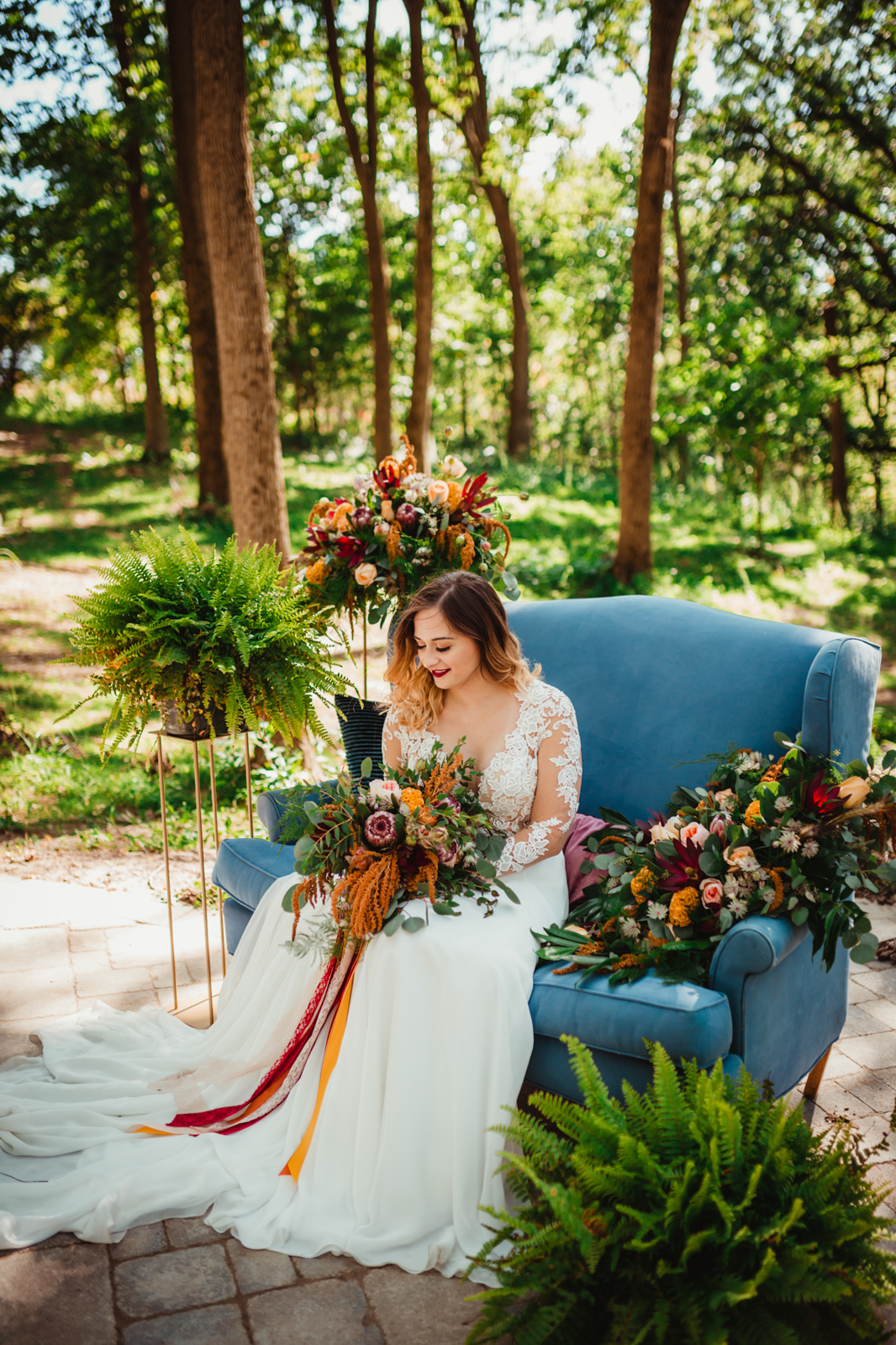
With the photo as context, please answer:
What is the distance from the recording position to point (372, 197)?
10.4 meters

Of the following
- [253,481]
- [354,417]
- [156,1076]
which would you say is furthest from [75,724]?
[354,417]

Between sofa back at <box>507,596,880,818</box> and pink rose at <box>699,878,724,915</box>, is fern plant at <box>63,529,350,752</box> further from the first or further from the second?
pink rose at <box>699,878,724,915</box>

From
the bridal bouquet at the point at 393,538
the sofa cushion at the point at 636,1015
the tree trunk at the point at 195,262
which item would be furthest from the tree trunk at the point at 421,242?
the sofa cushion at the point at 636,1015

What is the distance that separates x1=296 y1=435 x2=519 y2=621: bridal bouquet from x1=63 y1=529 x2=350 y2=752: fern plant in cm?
58

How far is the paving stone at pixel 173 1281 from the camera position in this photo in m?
2.18

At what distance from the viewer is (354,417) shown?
26281 millimetres

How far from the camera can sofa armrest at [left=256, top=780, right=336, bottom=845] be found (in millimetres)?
2613

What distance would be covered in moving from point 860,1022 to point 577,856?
1.39 meters

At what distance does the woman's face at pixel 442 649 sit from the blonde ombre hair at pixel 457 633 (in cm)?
2

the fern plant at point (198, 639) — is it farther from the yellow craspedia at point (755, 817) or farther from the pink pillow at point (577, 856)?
the yellow craspedia at point (755, 817)

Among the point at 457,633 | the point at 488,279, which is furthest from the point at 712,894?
the point at 488,279

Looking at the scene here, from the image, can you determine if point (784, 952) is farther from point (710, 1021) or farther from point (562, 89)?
point (562, 89)

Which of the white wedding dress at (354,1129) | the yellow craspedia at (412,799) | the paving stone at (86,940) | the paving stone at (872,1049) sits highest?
the yellow craspedia at (412,799)

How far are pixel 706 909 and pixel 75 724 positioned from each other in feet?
17.5
